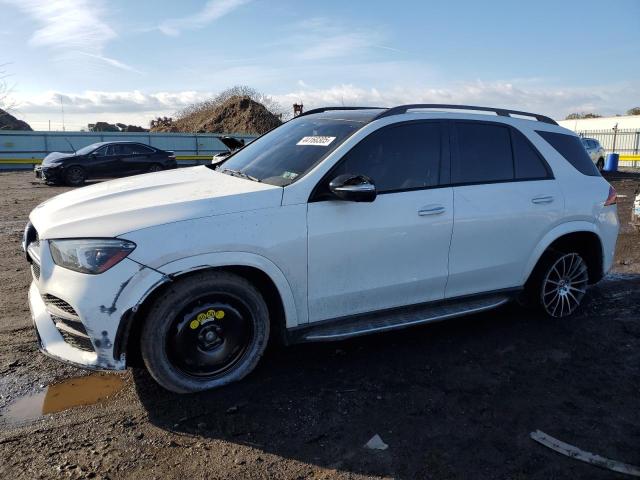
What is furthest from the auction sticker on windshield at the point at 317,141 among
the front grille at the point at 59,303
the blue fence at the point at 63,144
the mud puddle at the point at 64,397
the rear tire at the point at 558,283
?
the blue fence at the point at 63,144

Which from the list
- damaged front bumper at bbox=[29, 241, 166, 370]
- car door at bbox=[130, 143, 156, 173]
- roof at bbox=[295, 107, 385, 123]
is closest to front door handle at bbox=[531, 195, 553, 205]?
roof at bbox=[295, 107, 385, 123]

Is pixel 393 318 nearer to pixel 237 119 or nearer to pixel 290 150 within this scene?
pixel 290 150

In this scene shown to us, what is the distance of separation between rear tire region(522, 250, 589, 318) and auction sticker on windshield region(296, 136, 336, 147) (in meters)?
2.34

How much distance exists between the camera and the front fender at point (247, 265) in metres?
3.15

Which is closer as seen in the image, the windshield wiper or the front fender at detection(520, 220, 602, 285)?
the windshield wiper

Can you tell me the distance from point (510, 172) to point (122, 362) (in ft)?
11.1

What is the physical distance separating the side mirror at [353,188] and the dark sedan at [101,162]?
53.4ft

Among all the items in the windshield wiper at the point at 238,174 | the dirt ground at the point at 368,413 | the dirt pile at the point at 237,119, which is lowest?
the dirt ground at the point at 368,413

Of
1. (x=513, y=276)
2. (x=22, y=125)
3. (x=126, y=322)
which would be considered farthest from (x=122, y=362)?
(x=22, y=125)

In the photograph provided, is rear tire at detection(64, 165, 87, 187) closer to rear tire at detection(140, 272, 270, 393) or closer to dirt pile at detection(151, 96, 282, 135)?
rear tire at detection(140, 272, 270, 393)

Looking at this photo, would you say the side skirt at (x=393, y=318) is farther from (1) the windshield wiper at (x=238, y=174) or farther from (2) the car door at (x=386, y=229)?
(1) the windshield wiper at (x=238, y=174)

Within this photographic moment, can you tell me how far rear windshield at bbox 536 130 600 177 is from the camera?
15.8ft

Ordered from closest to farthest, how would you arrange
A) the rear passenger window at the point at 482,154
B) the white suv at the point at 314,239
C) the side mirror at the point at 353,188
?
the white suv at the point at 314,239 → the side mirror at the point at 353,188 → the rear passenger window at the point at 482,154

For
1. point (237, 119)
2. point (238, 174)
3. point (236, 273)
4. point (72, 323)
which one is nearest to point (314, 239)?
point (236, 273)
